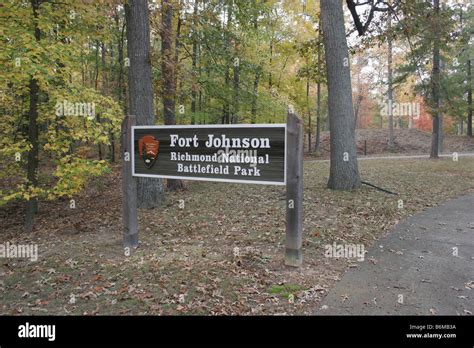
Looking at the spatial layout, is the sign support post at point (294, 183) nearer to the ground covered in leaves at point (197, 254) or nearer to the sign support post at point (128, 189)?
the ground covered in leaves at point (197, 254)

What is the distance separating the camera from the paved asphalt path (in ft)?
12.8

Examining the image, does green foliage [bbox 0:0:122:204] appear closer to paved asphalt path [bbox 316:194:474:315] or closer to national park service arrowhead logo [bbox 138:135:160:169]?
national park service arrowhead logo [bbox 138:135:160:169]

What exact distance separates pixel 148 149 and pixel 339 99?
610cm

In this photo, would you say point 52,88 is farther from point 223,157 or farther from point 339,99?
point 339,99

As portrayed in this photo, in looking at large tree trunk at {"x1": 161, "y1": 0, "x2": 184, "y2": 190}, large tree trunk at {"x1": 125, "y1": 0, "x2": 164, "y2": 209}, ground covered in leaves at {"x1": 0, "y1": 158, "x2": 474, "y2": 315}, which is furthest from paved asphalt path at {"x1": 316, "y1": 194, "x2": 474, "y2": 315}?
large tree trunk at {"x1": 161, "y1": 0, "x2": 184, "y2": 190}

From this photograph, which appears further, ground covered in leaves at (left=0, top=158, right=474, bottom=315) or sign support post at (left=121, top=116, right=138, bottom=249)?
sign support post at (left=121, top=116, right=138, bottom=249)

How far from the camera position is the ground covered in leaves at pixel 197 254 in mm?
4223

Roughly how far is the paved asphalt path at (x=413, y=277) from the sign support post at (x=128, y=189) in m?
3.54

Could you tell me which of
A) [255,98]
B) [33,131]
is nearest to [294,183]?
[33,131]

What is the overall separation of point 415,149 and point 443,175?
15431 mm

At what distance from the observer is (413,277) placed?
4.70 meters

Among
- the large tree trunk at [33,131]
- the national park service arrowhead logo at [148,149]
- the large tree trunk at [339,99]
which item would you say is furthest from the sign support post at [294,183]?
the large tree trunk at [33,131]

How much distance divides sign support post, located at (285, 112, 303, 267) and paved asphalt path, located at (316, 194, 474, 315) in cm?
77
